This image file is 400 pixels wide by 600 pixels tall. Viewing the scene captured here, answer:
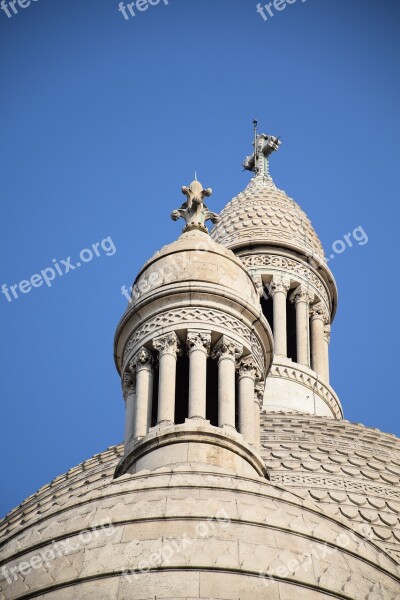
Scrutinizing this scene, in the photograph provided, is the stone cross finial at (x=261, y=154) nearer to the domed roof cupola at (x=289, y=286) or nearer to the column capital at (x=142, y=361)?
the domed roof cupola at (x=289, y=286)

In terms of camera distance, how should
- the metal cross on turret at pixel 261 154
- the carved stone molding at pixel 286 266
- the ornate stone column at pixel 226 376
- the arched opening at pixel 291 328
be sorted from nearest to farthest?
the ornate stone column at pixel 226 376, the arched opening at pixel 291 328, the carved stone molding at pixel 286 266, the metal cross on turret at pixel 261 154

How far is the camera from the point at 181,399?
87.1 feet

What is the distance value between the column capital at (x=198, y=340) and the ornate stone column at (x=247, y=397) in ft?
2.24

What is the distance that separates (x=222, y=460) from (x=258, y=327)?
142 inches

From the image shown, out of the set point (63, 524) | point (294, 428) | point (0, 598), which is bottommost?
point (0, 598)

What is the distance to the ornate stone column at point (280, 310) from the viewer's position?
38.0 m

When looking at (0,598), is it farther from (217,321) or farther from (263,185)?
(263,185)

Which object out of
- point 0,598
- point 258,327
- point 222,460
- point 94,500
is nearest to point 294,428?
point 258,327

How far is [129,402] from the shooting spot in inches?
1040

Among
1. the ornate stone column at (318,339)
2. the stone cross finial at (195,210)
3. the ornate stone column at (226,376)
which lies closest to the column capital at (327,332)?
the ornate stone column at (318,339)

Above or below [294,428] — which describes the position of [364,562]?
below

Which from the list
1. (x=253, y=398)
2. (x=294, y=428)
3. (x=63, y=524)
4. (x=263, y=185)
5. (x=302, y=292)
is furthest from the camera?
(x=263, y=185)

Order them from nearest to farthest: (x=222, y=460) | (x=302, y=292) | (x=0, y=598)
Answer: (x=0, y=598), (x=222, y=460), (x=302, y=292)

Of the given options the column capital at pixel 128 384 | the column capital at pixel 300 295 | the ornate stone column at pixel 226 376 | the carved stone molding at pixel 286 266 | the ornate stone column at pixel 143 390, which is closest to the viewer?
the ornate stone column at pixel 226 376
